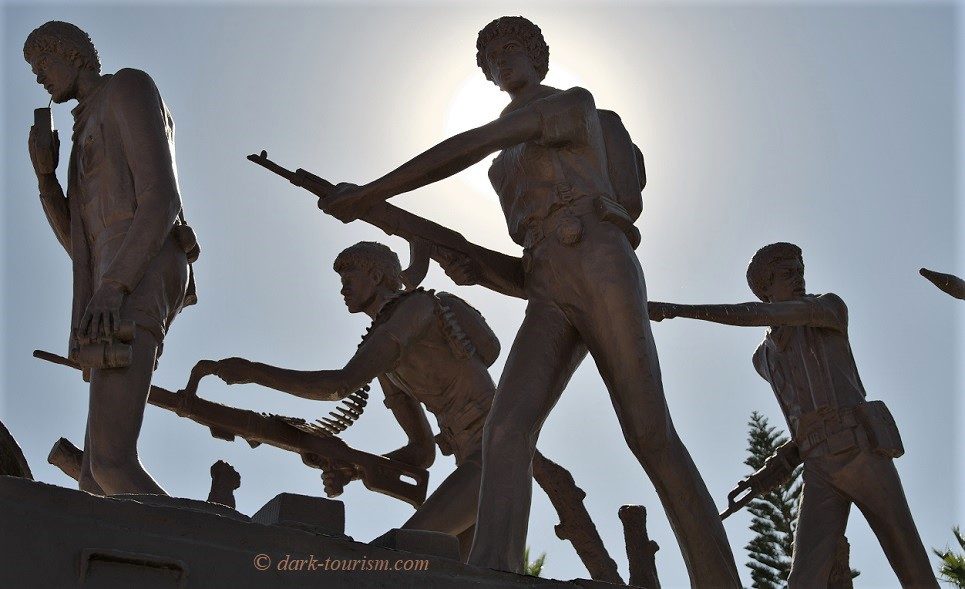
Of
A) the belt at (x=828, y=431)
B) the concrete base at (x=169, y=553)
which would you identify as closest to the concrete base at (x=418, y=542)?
the concrete base at (x=169, y=553)

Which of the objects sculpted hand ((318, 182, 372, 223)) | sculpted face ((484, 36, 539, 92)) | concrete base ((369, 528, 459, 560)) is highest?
sculpted face ((484, 36, 539, 92))

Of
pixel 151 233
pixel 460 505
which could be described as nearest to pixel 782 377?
pixel 460 505

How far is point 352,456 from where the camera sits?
30.8 ft

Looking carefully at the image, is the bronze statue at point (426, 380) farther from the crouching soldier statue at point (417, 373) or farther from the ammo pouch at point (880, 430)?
the ammo pouch at point (880, 430)

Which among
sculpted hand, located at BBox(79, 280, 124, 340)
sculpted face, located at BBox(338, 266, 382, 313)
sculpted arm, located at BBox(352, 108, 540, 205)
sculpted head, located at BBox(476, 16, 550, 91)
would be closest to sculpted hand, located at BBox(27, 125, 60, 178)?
sculpted hand, located at BBox(79, 280, 124, 340)

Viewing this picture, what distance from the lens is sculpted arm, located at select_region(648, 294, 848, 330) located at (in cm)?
854

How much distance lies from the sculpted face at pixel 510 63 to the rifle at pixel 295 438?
2429 millimetres

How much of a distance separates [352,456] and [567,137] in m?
2.57

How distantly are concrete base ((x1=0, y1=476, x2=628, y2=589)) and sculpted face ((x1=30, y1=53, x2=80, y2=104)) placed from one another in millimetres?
3157

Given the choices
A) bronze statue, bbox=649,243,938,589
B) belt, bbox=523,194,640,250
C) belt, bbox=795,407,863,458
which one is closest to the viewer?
belt, bbox=523,194,640,250

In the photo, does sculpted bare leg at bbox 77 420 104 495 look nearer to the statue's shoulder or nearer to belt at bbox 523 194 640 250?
the statue's shoulder

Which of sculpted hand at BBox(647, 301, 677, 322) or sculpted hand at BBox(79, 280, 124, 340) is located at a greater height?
sculpted hand at BBox(647, 301, 677, 322)

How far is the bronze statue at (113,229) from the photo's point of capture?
288 inches

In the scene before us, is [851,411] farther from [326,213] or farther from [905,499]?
[326,213]
